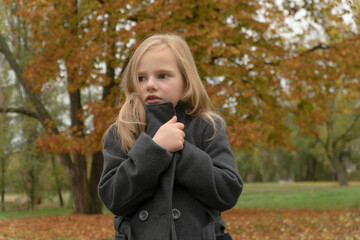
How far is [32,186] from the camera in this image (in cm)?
1400

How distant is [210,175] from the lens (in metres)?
1.67

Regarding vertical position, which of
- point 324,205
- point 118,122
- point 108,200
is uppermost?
point 118,122

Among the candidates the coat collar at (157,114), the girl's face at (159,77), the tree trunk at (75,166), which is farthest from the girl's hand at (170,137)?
the tree trunk at (75,166)

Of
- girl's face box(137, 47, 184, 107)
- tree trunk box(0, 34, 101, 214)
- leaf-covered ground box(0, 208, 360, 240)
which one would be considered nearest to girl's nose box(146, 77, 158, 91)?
girl's face box(137, 47, 184, 107)

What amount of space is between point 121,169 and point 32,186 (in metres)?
13.4

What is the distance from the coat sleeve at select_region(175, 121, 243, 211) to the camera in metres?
1.67

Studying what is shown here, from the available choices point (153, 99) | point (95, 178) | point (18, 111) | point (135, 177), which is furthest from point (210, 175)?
point (18, 111)

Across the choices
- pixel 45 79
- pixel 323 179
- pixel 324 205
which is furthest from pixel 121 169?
pixel 323 179

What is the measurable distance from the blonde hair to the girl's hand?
0.53ft

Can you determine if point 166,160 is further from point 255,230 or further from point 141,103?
point 255,230

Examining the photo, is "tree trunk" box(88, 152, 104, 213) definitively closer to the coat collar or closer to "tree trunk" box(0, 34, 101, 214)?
"tree trunk" box(0, 34, 101, 214)

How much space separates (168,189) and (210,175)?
18 centimetres

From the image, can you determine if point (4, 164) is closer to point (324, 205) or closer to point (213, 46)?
point (213, 46)

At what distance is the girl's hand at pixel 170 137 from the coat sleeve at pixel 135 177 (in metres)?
0.04
